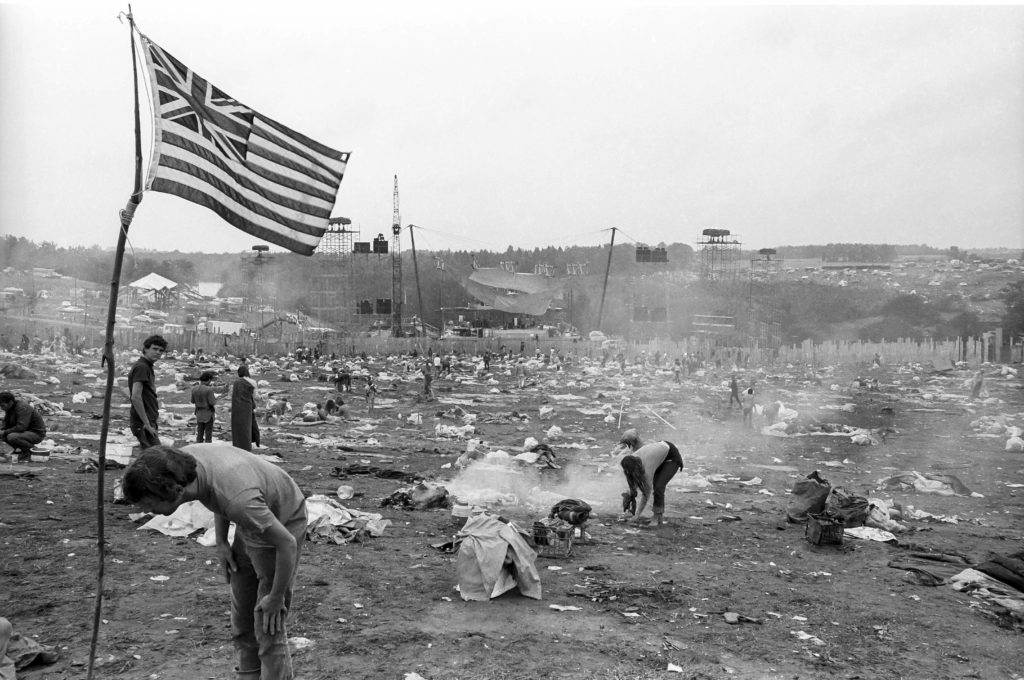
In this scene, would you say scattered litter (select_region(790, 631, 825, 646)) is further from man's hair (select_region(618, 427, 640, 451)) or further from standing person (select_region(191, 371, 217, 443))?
standing person (select_region(191, 371, 217, 443))

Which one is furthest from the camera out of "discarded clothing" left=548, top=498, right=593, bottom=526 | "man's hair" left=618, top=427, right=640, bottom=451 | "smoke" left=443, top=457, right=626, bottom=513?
"smoke" left=443, top=457, right=626, bottom=513

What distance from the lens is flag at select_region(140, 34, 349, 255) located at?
373cm

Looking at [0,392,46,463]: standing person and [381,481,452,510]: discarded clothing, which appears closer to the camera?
[381,481,452,510]: discarded clothing

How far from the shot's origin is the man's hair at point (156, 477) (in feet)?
8.14

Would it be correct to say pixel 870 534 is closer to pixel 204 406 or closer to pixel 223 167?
pixel 223 167

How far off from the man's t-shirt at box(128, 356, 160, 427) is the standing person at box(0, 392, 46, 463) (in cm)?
312

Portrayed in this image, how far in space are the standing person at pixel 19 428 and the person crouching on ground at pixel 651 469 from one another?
23.0ft

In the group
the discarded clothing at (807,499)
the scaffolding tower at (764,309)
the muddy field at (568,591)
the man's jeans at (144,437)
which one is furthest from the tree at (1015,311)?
the man's jeans at (144,437)

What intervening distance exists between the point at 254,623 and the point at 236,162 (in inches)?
105

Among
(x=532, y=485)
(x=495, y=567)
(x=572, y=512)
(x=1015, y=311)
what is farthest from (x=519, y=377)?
(x=1015, y=311)

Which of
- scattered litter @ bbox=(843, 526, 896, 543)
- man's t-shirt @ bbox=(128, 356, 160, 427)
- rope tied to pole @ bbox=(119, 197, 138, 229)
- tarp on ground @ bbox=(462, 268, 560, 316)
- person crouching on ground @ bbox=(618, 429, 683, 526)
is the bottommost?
scattered litter @ bbox=(843, 526, 896, 543)

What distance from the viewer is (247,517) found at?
2650 mm

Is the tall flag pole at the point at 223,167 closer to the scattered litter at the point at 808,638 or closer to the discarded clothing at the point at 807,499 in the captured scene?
the scattered litter at the point at 808,638

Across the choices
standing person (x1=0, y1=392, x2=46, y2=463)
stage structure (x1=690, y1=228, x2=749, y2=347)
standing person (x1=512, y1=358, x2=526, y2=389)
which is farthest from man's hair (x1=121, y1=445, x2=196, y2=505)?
stage structure (x1=690, y1=228, x2=749, y2=347)
